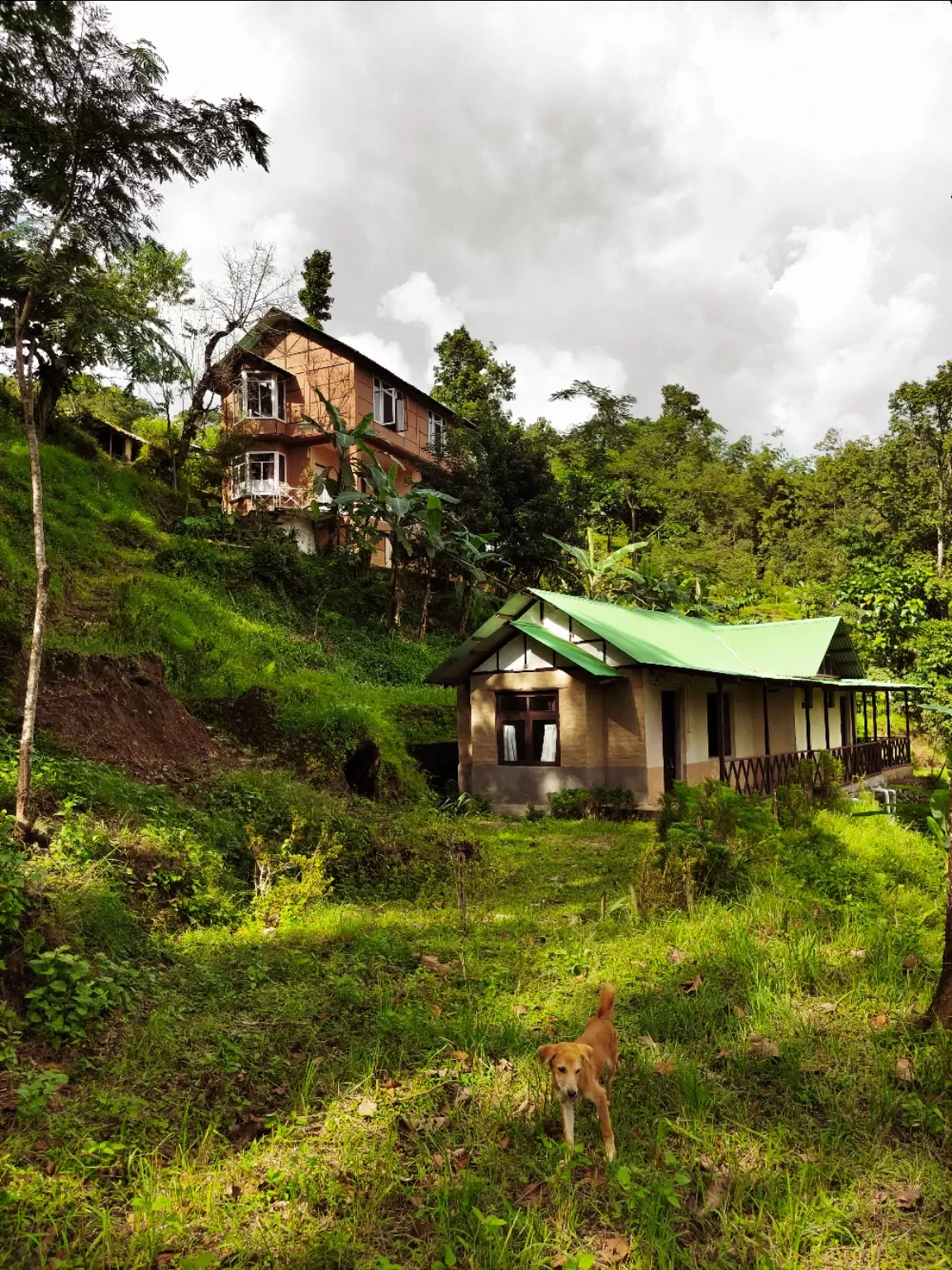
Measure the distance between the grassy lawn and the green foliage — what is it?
15cm

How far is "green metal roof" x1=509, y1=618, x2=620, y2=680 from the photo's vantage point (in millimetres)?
15391

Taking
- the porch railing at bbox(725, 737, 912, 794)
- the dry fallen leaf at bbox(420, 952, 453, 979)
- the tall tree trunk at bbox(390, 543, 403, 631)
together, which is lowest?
the dry fallen leaf at bbox(420, 952, 453, 979)

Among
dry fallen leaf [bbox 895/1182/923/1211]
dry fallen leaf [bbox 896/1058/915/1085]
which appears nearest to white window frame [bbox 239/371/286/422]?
dry fallen leaf [bbox 896/1058/915/1085]

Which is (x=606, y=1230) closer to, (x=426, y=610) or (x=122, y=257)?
(x=122, y=257)

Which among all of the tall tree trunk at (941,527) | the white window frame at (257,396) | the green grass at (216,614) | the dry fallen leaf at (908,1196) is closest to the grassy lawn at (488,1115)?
the dry fallen leaf at (908,1196)

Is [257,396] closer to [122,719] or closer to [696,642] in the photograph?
[696,642]

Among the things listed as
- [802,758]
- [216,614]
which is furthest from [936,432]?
[216,614]

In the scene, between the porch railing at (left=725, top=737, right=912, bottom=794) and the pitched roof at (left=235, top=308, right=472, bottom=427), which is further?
the pitched roof at (left=235, top=308, right=472, bottom=427)

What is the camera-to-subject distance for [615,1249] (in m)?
3.26

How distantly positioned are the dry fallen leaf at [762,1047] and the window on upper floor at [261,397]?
28.8 metres

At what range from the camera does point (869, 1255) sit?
3.20 m

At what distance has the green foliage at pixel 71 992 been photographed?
4.67 m

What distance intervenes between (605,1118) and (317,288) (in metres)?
42.0

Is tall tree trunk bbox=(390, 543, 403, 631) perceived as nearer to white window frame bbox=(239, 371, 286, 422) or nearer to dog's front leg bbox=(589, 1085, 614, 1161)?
white window frame bbox=(239, 371, 286, 422)
